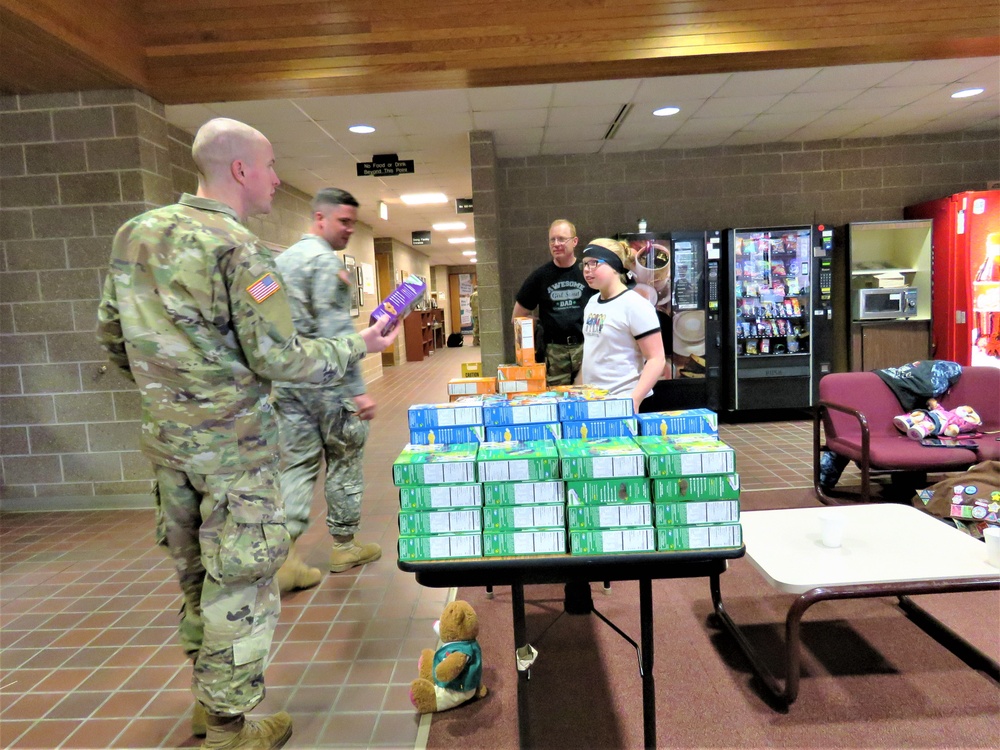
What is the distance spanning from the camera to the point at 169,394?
63.7 inches

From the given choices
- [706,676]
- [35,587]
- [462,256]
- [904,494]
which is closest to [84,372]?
[35,587]

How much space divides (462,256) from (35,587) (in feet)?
60.3

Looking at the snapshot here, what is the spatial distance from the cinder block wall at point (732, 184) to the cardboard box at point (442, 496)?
490 cm

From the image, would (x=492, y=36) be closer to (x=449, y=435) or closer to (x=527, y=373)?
(x=527, y=373)

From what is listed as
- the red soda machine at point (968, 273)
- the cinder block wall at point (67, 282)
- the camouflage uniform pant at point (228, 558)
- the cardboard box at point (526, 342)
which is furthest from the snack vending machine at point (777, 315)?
the camouflage uniform pant at point (228, 558)

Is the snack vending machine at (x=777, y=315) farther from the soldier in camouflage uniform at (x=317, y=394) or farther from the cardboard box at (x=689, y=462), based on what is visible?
the cardboard box at (x=689, y=462)

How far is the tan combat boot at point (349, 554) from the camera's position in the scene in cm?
320

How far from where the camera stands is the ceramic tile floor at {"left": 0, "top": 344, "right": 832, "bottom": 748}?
6.70 feet

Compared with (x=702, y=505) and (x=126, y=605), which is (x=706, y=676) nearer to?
(x=702, y=505)

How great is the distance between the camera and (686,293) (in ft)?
20.1

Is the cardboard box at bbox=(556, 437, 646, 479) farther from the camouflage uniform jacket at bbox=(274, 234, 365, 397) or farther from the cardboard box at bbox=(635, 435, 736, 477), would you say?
the camouflage uniform jacket at bbox=(274, 234, 365, 397)

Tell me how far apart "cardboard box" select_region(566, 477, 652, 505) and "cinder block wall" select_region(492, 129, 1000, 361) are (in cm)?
490

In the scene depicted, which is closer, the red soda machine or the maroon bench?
the maroon bench

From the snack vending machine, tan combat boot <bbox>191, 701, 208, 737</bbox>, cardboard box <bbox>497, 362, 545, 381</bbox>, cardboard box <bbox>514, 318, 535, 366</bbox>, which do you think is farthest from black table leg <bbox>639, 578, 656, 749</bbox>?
the snack vending machine
